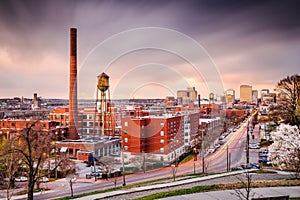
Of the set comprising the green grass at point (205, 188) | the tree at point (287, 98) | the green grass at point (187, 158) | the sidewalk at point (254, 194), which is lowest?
the green grass at point (187, 158)

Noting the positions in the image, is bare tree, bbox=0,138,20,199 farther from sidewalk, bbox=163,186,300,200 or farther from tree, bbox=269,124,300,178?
tree, bbox=269,124,300,178

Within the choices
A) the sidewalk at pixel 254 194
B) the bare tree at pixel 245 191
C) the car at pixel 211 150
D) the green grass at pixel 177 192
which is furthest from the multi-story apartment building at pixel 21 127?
the bare tree at pixel 245 191

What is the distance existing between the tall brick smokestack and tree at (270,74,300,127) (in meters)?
18.9

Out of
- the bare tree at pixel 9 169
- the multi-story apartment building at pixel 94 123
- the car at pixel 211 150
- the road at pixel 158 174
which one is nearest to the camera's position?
the bare tree at pixel 9 169

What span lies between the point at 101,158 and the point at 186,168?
23.6 feet

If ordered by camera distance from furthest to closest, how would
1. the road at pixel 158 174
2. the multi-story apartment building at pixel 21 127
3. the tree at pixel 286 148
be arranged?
the multi-story apartment building at pixel 21 127 < the road at pixel 158 174 < the tree at pixel 286 148

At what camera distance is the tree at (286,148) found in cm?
1116

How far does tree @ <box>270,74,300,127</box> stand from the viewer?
16984 mm

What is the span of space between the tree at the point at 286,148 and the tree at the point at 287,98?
4504mm

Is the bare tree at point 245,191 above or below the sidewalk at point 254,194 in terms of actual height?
above

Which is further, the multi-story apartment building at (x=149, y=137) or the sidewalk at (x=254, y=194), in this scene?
the multi-story apartment building at (x=149, y=137)

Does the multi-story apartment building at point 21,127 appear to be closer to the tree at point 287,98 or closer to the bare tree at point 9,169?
the bare tree at point 9,169

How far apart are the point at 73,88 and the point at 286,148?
22.1m

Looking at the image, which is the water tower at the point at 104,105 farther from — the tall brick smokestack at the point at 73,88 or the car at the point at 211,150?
the car at the point at 211,150
